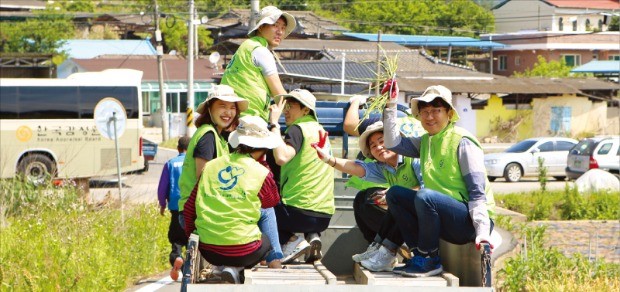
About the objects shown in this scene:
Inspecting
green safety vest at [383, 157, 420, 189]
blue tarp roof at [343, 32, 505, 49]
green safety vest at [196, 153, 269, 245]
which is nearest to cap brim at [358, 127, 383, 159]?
green safety vest at [383, 157, 420, 189]

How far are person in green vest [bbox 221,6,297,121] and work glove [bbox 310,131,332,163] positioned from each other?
58 centimetres

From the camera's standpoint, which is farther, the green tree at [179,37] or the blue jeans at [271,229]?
the green tree at [179,37]

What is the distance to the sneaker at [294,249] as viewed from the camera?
795cm

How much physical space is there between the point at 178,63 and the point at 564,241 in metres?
52.5

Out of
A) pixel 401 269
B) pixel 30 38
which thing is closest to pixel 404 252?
pixel 401 269

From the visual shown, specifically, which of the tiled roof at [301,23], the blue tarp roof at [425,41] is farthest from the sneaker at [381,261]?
the blue tarp roof at [425,41]

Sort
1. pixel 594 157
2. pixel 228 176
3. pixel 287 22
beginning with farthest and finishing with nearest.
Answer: pixel 594 157 < pixel 287 22 < pixel 228 176

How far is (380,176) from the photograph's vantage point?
27.0 ft

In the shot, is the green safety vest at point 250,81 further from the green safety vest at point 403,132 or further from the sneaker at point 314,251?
the sneaker at point 314,251

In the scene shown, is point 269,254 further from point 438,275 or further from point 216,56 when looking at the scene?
point 216,56

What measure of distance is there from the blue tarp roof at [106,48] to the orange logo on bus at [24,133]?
1648 inches

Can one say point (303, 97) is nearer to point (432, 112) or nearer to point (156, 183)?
point (432, 112)

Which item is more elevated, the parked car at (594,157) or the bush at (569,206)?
the parked car at (594,157)

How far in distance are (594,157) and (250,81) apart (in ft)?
82.5
